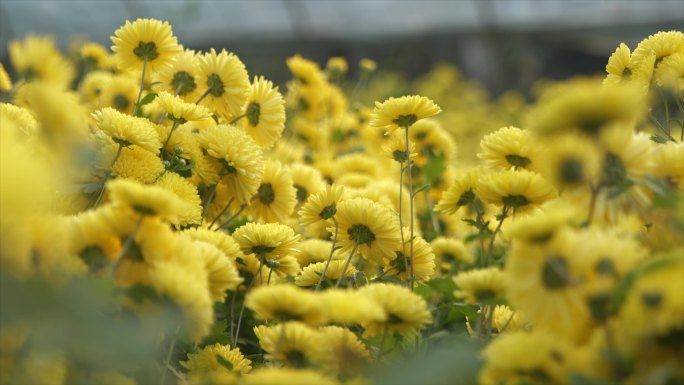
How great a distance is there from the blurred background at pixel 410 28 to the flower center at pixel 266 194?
766cm

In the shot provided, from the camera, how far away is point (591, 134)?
0.66m

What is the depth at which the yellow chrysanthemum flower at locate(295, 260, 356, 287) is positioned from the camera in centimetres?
123

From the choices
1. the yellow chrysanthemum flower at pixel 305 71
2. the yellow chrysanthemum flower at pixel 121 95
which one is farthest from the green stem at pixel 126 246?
the yellow chrysanthemum flower at pixel 305 71

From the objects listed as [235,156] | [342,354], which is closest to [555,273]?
[342,354]

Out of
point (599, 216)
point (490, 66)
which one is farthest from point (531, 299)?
point (490, 66)

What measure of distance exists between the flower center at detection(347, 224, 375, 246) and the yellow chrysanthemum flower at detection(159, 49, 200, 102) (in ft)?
1.60

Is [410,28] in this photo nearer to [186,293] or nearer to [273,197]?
[273,197]

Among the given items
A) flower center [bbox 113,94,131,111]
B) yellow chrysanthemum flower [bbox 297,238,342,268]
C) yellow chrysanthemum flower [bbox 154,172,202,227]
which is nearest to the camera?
yellow chrysanthemum flower [bbox 154,172,202,227]

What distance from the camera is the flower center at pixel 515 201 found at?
1082 mm

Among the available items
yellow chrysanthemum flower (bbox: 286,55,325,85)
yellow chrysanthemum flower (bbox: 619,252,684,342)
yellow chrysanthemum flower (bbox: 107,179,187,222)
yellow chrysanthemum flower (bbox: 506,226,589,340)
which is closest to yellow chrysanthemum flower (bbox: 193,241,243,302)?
yellow chrysanthemum flower (bbox: 107,179,187,222)

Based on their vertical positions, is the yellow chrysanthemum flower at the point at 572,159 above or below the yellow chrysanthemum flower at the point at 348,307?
above

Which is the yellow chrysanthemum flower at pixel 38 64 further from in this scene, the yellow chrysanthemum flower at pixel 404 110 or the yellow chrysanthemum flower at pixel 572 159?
the yellow chrysanthemum flower at pixel 572 159

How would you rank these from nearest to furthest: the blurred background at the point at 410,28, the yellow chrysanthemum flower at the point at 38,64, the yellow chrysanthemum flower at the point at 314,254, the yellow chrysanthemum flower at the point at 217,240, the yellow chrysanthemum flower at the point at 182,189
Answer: the yellow chrysanthemum flower at the point at 217,240 → the yellow chrysanthemum flower at the point at 182,189 → the yellow chrysanthemum flower at the point at 314,254 → the yellow chrysanthemum flower at the point at 38,64 → the blurred background at the point at 410,28

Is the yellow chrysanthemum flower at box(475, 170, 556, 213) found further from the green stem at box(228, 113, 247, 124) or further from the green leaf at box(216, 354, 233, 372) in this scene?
the green stem at box(228, 113, 247, 124)
